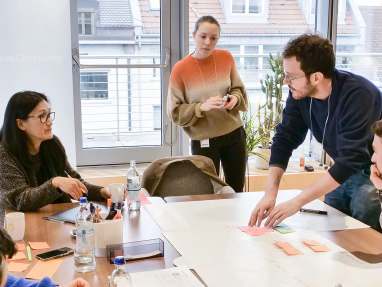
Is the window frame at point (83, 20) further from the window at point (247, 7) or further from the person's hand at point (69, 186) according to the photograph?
the person's hand at point (69, 186)

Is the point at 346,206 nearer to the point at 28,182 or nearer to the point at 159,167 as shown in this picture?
the point at 159,167

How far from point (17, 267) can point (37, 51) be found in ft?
7.26

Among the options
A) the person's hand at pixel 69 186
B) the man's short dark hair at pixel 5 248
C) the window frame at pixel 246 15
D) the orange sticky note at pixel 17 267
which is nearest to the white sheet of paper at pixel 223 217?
the person's hand at pixel 69 186

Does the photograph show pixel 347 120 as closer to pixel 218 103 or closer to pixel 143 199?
pixel 143 199

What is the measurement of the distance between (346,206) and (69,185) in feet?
4.09

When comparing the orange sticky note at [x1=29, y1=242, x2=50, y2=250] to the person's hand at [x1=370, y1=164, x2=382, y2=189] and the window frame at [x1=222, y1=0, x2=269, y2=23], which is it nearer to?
the person's hand at [x1=370, y1=164, x2=382, y2=189]

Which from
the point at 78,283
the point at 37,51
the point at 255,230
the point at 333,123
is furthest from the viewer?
the point at 37,51

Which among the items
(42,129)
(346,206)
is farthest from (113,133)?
(346,206)

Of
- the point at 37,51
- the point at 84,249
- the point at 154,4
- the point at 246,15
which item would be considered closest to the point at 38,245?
the point at 84,249

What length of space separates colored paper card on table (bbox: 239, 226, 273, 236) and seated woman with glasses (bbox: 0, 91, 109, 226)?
2.38ft

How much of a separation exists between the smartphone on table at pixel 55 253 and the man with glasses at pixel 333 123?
0.72 m

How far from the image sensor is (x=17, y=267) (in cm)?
162

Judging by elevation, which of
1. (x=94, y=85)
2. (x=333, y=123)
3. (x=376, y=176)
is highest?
(x=94, y=85)

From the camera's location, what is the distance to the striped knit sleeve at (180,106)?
3.20 metres
